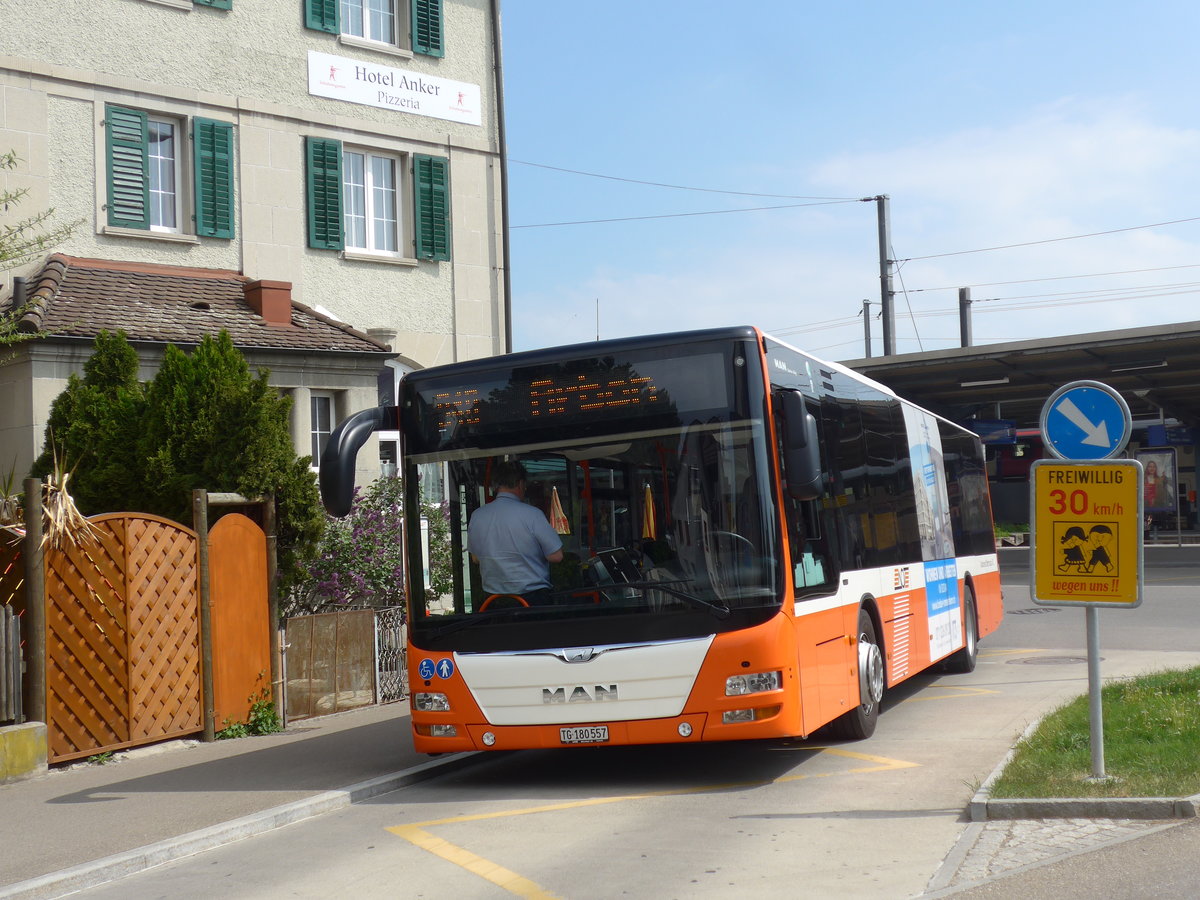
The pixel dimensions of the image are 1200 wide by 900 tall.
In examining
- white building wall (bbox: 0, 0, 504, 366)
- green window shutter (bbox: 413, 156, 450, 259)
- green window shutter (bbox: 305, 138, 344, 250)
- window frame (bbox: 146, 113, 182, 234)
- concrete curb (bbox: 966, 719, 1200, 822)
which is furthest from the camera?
green window shutter (bbox: 413, 156, 450, 259)

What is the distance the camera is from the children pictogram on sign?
25.7 feet

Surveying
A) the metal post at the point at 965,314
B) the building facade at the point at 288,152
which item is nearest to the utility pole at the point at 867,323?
the metal post at the point at 965,314

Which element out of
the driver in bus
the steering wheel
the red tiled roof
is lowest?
the steering wheel

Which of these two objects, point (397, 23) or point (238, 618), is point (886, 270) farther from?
point (238, 618)

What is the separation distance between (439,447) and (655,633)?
1945 millimetres

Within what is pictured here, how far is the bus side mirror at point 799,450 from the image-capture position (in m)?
8.52

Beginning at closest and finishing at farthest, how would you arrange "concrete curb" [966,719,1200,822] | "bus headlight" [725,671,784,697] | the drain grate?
"concrete curb" [966,719,1200,822] → "bus headlight" [725,671,784,697] → the drain grate

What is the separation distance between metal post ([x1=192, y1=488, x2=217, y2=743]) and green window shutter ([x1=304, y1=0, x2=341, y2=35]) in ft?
37.4

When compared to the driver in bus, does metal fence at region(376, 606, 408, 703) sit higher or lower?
lower

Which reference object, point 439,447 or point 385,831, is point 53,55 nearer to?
point 439,447

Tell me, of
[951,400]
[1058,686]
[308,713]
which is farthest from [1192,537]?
[308,713]

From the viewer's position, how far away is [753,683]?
27.9 feet

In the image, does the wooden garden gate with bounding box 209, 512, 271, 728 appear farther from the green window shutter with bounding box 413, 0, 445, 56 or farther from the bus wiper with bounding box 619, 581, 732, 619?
the green window shutter with bounding box 413, 0, 445, 56

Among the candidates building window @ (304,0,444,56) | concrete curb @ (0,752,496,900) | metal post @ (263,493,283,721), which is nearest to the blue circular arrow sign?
concrete curb @ (0,752,496,900)
